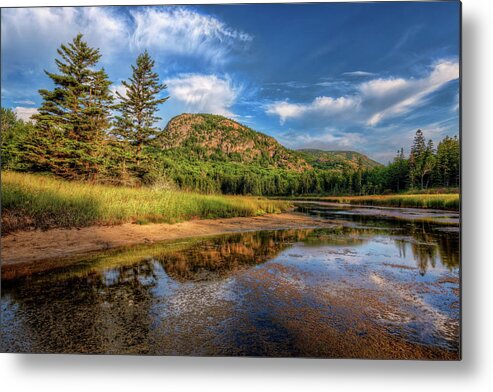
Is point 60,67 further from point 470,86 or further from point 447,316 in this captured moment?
point 447,316

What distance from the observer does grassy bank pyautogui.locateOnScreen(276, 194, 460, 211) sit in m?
3.57

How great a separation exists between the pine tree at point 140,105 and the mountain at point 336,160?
301 cm

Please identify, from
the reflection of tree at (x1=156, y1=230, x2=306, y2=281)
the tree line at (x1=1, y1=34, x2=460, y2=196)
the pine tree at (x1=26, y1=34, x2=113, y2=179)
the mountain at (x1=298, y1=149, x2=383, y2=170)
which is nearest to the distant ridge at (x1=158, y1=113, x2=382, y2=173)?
the mountain at (x1=298, y1=149, x2=383, y2=170)

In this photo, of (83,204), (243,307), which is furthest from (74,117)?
(243,307)

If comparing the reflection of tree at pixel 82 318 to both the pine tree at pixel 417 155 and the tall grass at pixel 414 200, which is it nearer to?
the tall grass at pixel 414 200

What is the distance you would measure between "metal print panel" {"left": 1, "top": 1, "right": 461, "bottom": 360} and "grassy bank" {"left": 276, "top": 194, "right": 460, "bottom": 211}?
0.05 m

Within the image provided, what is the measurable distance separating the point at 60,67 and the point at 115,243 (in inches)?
128

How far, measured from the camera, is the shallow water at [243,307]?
246cm

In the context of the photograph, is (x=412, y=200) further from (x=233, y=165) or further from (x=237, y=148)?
(x=233, y=165)

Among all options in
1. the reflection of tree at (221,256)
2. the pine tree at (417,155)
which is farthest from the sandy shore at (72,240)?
the pine tree at (417,155)

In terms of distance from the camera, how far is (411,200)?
17.1 feet

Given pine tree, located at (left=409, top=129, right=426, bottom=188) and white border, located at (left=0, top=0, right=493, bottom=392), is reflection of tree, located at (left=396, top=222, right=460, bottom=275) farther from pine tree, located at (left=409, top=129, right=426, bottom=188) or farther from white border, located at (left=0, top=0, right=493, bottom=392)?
pine tree, located at (left=409, top=129, right=426, bottom=188)

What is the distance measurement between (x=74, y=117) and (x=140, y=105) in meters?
1.52

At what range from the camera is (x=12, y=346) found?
2.66 m
